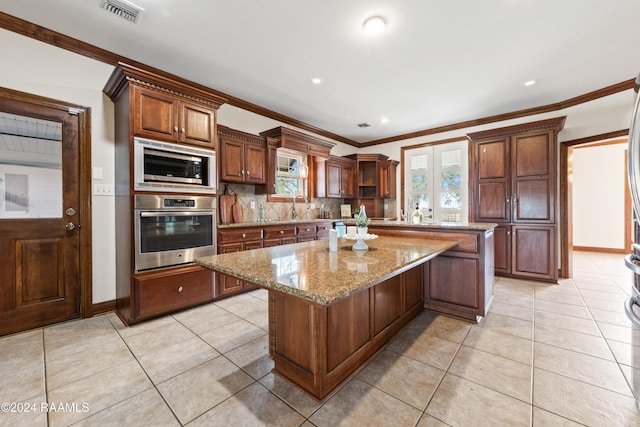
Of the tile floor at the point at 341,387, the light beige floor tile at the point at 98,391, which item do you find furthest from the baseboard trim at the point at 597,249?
the light beige floor tile at the point at 98,391

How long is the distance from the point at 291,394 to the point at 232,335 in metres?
0.96

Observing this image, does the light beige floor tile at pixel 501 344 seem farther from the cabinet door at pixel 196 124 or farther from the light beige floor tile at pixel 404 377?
the cabinet door at pixel 196 124

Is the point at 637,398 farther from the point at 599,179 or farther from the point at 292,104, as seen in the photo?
the point at 599,179

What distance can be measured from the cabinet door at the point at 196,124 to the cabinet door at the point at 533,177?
430 centimetres

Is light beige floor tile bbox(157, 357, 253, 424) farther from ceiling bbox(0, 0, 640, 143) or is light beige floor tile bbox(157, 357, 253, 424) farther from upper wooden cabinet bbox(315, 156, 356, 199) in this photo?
upper wooden cabinet bbox(315, 156, 356, 199)

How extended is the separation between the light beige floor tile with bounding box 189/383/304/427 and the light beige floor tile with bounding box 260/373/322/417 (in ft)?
0.11

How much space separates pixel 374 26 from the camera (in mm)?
2287

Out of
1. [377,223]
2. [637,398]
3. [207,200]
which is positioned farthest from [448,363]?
[207,200]

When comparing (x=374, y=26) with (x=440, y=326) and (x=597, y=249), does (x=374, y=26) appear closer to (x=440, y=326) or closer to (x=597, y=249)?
(x=440, y=326)

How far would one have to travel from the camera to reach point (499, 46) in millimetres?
2586

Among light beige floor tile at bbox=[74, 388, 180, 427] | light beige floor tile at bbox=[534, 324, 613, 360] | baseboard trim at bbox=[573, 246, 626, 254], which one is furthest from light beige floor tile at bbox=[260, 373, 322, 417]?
baseboard trim at bbox=[573, 246, 626, 254]

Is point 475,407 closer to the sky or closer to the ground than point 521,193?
closer to the ground

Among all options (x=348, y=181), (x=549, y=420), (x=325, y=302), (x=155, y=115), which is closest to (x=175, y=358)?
(x=325, y=302)

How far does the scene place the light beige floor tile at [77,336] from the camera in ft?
6.70
